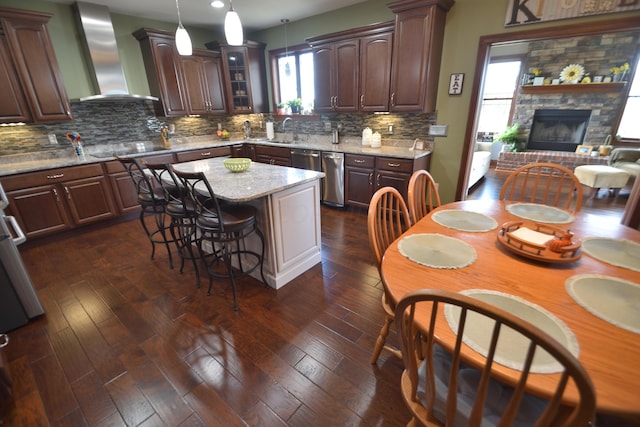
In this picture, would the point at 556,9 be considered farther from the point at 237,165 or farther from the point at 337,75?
the point at 237,165

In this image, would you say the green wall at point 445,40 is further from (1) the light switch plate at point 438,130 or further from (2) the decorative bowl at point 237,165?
(2) the decorative bowl at point 237,165

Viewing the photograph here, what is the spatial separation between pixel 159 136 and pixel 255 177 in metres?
3.08

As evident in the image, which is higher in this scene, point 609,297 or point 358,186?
point 609,297

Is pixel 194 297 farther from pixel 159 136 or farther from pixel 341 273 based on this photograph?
pixel 159 136

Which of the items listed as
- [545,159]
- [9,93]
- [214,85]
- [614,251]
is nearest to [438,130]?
[614,251]

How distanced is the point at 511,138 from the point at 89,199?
26.8 feet

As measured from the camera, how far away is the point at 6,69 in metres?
3.00

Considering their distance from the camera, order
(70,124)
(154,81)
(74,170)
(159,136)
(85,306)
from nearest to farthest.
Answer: (85,306) → (74,170) → (70,124) → (154,81) → (159,136)

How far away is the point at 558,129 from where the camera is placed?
6.36 metres

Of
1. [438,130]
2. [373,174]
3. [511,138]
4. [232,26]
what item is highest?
[232,26]

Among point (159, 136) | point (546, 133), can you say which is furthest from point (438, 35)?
point (546, 133)

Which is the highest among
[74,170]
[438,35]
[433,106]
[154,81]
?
[438,35]

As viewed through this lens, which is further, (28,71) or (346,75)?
(346,75)

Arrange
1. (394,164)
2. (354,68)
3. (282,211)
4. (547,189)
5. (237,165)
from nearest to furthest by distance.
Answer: (547,189) < (282,211) < (237,165) < (394,164) < (354,68)
